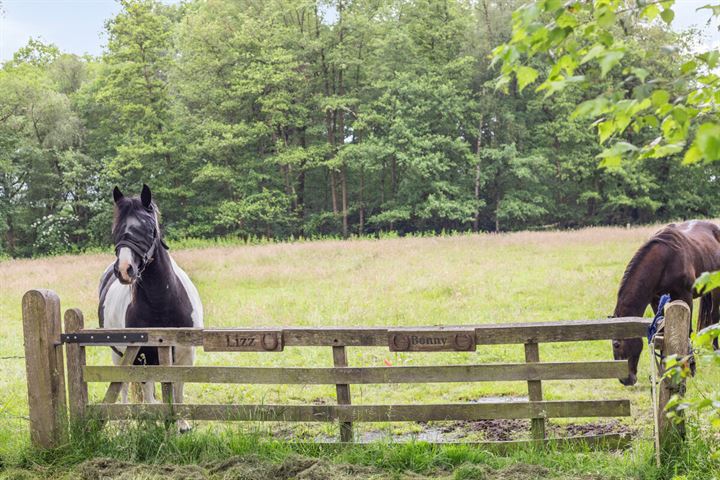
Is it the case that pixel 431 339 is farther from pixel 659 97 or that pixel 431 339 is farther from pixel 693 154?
pixel 693 154

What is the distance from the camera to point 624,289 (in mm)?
7738

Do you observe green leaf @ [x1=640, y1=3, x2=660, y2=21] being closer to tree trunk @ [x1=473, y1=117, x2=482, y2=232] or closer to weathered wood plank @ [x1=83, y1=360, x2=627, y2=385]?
weathered wood plank @ [x1=83, y1=360, x2=627, y2=385]

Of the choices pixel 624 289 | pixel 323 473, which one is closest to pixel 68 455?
pixel 323 473

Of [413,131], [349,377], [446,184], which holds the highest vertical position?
[413,131]

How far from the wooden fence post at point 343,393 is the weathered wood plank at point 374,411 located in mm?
82

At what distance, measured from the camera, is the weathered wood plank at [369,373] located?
498 centimetres

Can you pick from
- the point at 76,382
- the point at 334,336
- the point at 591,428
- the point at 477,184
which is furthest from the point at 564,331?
the point at 477,184

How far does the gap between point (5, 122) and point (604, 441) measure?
45.3 meters

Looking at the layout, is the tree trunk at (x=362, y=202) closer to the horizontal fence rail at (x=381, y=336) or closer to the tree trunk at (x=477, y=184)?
the tree trunk at (x=477, y=184)

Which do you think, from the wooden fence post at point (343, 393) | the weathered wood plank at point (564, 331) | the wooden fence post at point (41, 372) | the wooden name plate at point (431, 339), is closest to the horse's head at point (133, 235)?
the wooden fence post at point (41, 372)

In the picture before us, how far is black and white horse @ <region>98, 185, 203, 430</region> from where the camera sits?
222 inches

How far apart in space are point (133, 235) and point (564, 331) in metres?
3.77

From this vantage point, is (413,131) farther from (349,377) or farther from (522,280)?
(349,377)

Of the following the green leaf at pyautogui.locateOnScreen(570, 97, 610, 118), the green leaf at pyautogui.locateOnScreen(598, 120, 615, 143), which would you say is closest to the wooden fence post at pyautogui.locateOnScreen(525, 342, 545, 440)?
the green leaf at pyautogui.locateOnScreen(598, 120, 615, 143)
